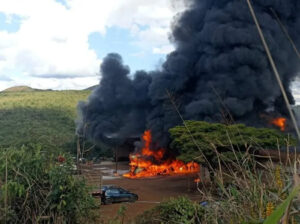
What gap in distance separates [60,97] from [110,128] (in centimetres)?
3354

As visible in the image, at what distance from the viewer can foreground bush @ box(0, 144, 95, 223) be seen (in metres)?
5.48

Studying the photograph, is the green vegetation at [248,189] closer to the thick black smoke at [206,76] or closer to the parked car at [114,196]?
the parked car at [114,196]

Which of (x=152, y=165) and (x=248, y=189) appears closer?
(x=248, y=189)

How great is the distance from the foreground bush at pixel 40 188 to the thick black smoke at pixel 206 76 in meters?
27.4

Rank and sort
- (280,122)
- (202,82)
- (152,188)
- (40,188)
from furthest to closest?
(202,82) → (280,122) → (152,188) → (40,188)

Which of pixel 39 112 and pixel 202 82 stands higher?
pixel 202 82

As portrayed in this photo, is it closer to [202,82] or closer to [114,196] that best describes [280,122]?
[202,82]

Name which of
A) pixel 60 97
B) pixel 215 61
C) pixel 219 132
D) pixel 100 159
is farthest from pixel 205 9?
pixel 60 97

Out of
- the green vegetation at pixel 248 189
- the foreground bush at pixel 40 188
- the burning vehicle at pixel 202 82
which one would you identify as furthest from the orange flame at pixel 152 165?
the green vegetation at pixel 248 189

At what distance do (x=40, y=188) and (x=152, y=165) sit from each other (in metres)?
30.9

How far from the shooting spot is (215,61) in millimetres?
39312

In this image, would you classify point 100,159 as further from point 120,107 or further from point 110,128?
point 120,107

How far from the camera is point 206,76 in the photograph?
41750 mm

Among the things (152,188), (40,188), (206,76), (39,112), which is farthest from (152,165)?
(39,112)
